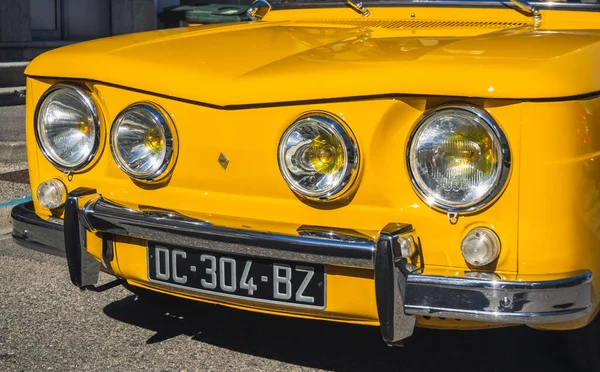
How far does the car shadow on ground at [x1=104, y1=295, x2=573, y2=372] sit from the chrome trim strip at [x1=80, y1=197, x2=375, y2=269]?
0.70 meters

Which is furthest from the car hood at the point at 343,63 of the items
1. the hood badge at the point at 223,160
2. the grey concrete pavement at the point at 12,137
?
the grey concrete pavement at the point at 12,137

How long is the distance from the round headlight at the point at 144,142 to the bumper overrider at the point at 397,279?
0.16 m

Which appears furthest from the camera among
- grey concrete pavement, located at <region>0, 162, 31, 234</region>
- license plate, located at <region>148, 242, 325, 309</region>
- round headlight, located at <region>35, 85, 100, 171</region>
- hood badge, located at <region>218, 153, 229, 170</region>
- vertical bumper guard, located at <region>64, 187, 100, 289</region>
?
grey concrete pavement, located at <region>0, 162, 31, 234</region>

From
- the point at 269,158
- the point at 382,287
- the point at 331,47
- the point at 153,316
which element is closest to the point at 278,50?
the point at 331,47

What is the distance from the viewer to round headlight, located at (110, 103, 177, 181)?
9.57 feet

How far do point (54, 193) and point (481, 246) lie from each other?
1.47m

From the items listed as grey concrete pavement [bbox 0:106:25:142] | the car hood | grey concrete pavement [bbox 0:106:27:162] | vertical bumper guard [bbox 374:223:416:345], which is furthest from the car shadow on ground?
grey concrete pavement [bbox 0:106:25:142]

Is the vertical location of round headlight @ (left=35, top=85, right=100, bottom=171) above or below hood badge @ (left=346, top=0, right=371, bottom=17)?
below

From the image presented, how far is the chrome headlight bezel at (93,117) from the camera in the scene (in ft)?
10.0

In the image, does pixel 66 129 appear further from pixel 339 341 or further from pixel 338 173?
pixel 339 341

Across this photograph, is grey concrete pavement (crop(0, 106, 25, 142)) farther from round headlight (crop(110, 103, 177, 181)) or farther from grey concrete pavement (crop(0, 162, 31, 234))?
round headlight (crop(110, 103, 177, 181))

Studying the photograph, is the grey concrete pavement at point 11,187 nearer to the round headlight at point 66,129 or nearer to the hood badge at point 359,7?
the round headlight at point 66,129

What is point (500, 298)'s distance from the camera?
8.11 feet

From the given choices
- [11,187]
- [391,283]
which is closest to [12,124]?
[11,187]
